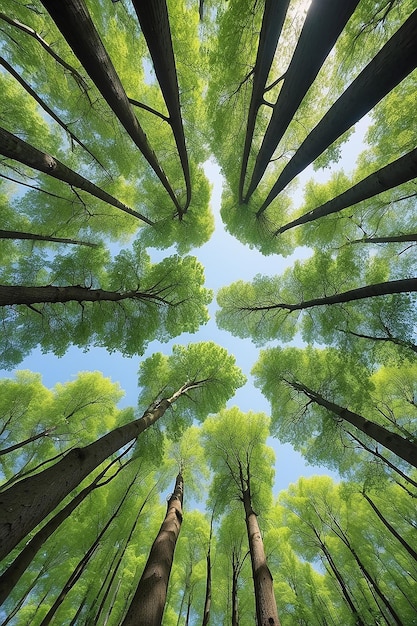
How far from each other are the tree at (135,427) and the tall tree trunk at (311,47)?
5129mm

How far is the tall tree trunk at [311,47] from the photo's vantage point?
2510 mm

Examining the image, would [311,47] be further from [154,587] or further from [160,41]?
[154,587]

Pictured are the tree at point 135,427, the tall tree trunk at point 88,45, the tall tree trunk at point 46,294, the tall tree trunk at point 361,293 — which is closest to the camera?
the tree at point 135,427

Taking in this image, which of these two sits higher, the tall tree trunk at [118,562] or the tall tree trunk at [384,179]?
the tall tree trunk at [384,179]

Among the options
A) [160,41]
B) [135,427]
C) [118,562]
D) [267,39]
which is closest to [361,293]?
[267,39]

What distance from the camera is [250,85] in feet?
22.5

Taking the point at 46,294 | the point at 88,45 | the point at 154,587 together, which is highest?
the point at 88,45

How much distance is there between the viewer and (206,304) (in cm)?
901

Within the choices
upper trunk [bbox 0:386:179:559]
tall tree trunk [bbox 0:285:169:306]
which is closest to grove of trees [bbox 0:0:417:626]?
tall tree trunk [bbox 0:285:169:306]

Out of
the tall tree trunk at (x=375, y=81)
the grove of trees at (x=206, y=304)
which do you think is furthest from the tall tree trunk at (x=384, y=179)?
the tall tree trunk at (x=375, y=81)

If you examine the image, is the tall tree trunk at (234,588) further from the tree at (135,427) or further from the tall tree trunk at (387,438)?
the tall tree trunk at (387,438)

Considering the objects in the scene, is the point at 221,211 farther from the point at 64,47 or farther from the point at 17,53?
the point at 17,53

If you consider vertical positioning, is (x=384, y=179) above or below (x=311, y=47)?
below

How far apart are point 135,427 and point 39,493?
249cm
